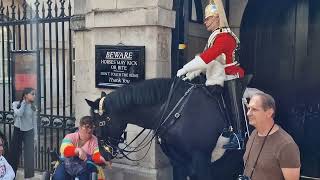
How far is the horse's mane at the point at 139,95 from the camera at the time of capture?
15.4ft

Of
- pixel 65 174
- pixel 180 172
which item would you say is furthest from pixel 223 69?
pixel 65 174

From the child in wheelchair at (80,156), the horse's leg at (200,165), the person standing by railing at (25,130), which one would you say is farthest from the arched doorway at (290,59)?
the person standing by railing at (25,130)

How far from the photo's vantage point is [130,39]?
6125 millimetres

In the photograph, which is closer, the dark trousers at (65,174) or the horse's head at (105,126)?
the horse's head at (105,126)

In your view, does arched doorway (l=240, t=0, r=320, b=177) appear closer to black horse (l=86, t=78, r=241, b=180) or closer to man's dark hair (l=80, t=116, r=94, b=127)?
black horse (l=86, t=78, r=241, b=180)

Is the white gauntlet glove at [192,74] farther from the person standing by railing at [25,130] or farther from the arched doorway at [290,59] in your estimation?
the person standing by railing at [25,130]

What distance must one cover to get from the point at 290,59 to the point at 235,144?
3765 mm

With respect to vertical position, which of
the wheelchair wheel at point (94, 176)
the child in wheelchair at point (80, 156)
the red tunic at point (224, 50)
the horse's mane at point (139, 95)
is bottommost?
the wheelchair wheel at point (94, 176)

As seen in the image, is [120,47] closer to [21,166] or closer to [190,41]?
[190,41]

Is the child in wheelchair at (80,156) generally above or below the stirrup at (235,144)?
below

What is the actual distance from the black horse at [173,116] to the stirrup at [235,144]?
18cm

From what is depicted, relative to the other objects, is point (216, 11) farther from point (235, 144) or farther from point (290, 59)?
point (290, 59)

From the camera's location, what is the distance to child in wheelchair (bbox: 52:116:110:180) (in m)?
5.13

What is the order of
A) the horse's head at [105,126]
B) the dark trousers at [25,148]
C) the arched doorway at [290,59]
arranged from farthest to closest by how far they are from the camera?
1. the arched doorway at [290,59]
2. the dark trousers at [25,148]
3. the horse's head at [105,126]
